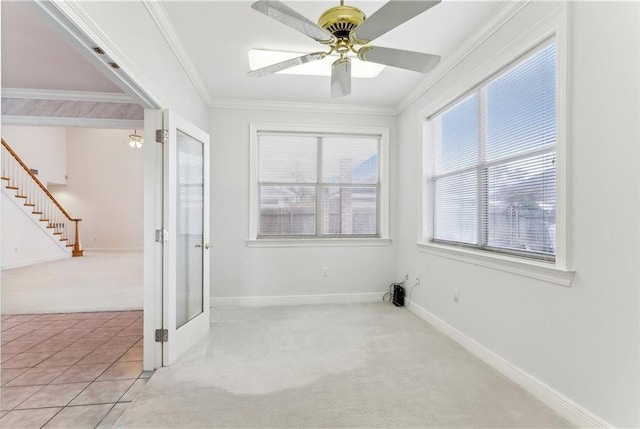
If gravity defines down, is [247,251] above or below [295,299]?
above

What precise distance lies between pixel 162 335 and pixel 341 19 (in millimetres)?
2630

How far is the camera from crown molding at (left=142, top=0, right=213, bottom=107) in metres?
2.38

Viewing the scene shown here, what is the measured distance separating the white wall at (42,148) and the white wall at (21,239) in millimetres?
1810

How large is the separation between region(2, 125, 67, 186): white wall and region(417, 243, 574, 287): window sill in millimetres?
9835

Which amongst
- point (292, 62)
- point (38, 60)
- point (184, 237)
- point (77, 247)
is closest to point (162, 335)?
point (184, 237)

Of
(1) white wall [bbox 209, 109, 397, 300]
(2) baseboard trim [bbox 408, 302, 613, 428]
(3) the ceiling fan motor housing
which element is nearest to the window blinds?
(1) white wall [bbox 209, 109, 397, 300]

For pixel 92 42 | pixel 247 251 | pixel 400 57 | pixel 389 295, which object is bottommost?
pixel 389 295

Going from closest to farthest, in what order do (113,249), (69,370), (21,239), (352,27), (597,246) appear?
(597,246)
(352,27)
(69,370)
(21,239)
(113,249)

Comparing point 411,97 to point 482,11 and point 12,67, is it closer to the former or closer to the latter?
point 482,11

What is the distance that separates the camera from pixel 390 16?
1.70 metres

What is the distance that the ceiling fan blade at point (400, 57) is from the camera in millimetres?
2092

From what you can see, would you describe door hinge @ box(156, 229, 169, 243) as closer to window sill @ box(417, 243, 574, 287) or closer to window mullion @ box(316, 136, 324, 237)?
window mullion @ box(316, 136, 324, 237)

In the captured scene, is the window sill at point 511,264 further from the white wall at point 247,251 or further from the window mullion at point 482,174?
the white wall at point 247,251

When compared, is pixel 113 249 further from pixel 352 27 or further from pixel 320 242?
pixel 352 27
